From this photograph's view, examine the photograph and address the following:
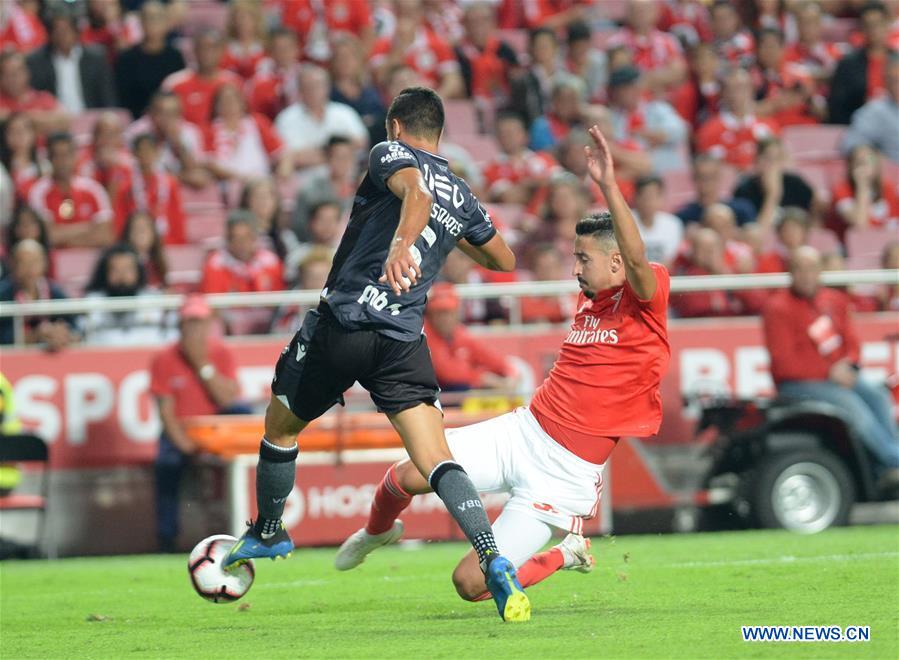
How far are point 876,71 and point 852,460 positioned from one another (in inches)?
241

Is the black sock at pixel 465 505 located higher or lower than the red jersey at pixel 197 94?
lower

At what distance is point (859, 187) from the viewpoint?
15.1m

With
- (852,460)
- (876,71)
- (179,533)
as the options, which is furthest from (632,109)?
(179,533)

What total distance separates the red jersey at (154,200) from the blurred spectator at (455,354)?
2751 mm

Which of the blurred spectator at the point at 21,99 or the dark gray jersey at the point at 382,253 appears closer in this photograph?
the dark gray jersey at the point at 382,253

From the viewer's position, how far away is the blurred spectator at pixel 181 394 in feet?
38.7

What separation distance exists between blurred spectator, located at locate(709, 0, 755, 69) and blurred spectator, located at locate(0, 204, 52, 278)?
25.8 ft

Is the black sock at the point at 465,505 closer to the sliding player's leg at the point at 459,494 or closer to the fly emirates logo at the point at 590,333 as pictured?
the sliding player's leg at the point at 459,494

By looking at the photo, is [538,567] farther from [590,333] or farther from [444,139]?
[444,139]

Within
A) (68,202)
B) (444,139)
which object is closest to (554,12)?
(444,139)

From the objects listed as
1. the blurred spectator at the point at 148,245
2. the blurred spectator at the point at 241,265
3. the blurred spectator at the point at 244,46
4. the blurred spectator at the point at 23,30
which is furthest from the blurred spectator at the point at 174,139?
the blurred spectator at the point at 23,30

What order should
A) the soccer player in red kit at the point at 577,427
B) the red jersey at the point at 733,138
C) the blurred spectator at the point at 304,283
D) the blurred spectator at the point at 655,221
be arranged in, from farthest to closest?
the red jersey at the point at 733,138 < the blurred spectator at the point at 655,221 < the blurred spectator at the point at 304,283 < the soccer player in red kit at the point at 577,427

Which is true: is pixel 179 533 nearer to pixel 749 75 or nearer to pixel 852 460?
pixel 852 460

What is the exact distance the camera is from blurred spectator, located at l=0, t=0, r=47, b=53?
1512 cm
